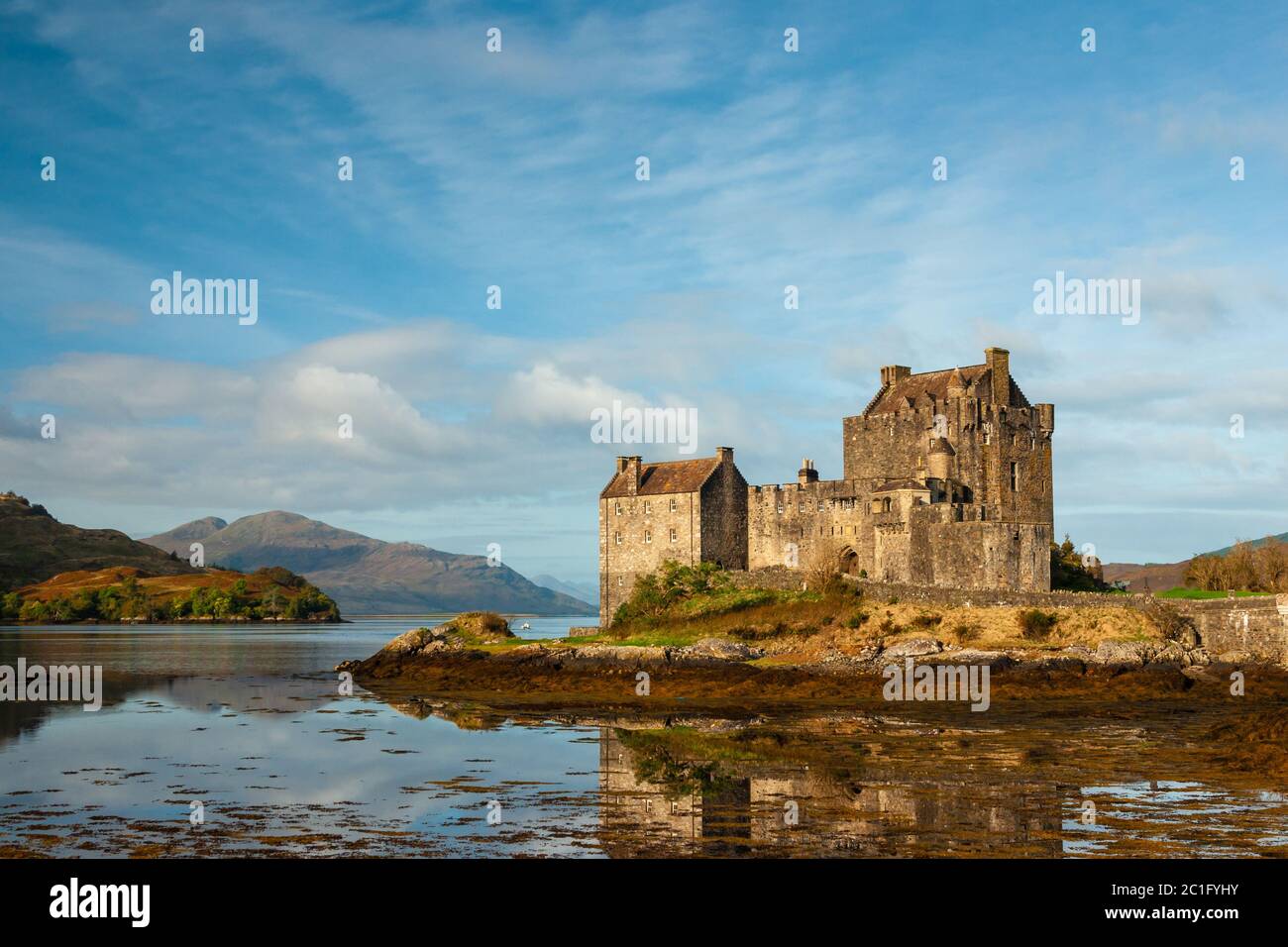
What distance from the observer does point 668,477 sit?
205 ft

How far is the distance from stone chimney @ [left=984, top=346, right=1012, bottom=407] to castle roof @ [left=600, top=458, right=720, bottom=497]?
554 inches

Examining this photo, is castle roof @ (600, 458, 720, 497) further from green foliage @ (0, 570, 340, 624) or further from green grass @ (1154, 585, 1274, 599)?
green foliage @ (0, 570, 340, 624)

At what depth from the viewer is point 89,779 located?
22516 mm

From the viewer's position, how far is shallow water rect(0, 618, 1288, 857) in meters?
16.1

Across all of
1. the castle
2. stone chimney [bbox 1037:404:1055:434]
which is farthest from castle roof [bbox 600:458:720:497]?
stone chimney [bbox 1037:404:1055:434]

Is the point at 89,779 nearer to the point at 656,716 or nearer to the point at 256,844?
the point at 256,844

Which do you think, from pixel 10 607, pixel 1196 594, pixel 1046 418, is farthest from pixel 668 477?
pixel 10 607

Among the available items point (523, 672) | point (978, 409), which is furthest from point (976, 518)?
point (523, 672)

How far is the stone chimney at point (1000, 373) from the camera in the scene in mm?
56594

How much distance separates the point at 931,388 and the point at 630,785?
39932 millimetres

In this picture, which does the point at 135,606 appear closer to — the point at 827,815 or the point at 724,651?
the point at 724,651

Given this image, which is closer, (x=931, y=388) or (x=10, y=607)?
(x=931, y=388)

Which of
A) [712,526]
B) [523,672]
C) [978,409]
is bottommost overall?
[523,672]
